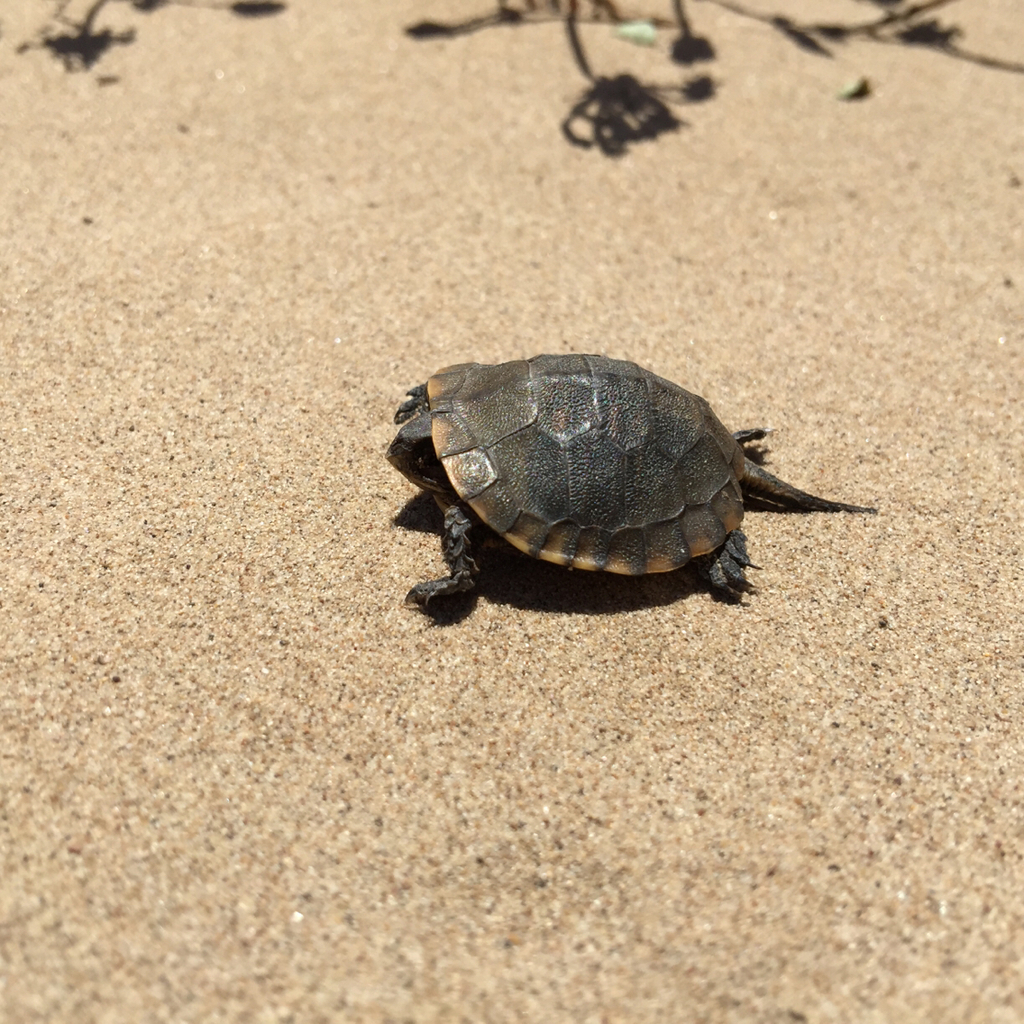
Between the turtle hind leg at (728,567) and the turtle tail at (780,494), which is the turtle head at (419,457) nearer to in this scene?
the turtle hind leg at (728,567)

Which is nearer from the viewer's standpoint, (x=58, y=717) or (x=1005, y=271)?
(x=58, y=717)

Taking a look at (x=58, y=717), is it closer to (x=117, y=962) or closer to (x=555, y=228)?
(x=117, y=962)

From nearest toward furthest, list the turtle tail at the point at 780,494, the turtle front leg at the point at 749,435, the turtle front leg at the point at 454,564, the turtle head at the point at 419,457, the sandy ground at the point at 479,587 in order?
the sandy ground at the point at 479,587 < the turtle front leg at the point at 454,564 < the turtle head at the point at 419,457 < the turtle tail at the point at 780,494 < the turtle front leg at the point at 749,435

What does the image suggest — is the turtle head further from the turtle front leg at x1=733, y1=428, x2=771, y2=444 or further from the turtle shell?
the turtle front leg at x1=733, y1=428, x2=771, y2=444

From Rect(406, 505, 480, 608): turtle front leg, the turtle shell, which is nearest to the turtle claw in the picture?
the turtle shell

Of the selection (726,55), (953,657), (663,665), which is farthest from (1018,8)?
(663,665)

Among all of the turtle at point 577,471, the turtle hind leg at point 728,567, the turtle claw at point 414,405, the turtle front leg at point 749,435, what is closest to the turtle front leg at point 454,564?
the turtle at point 577,471

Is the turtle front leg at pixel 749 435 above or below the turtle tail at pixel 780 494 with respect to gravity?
above
